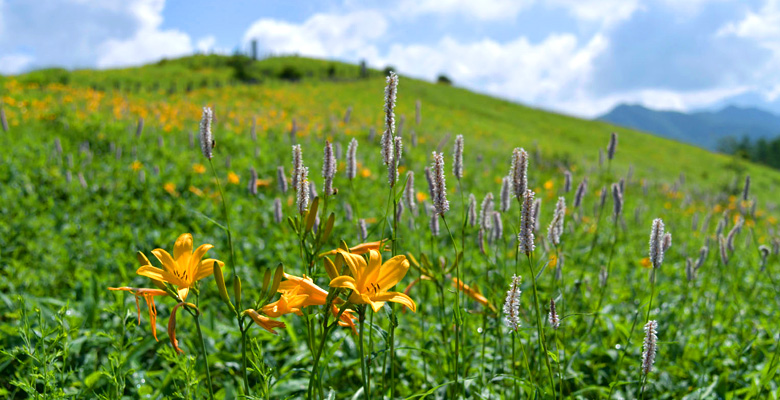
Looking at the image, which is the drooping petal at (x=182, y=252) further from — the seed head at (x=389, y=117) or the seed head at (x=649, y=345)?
the seed head at (x=649, y=345)

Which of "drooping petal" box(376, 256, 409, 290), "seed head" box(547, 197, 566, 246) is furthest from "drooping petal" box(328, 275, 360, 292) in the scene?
"seed head" box(547, 197, 566, 246)

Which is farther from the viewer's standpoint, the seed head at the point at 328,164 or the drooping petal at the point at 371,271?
the seed head at the point at 328,164

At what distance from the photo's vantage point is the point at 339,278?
0.79m

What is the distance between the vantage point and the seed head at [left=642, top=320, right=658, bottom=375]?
3.32ft

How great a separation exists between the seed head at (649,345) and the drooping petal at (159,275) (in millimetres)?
1032

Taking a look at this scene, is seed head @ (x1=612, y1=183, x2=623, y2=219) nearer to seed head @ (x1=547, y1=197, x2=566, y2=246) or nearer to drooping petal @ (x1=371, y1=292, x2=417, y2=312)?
seed head @ (x1=547, y1=197, x2=566, y2=246)

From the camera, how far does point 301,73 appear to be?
30.2m

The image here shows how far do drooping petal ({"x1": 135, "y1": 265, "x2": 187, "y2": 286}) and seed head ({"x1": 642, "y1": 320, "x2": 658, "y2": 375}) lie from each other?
1.03 meters

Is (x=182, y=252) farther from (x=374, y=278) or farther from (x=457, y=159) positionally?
(x=457, y=159)

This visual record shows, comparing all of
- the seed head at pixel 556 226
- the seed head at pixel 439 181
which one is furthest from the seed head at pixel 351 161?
the seed head at pixel 556 226

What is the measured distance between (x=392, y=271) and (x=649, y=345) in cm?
63

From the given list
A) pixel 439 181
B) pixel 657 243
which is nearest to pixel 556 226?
pixel 657 243

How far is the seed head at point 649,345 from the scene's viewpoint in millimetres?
1013

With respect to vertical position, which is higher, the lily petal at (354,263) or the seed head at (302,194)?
the seed head at (302,194)
